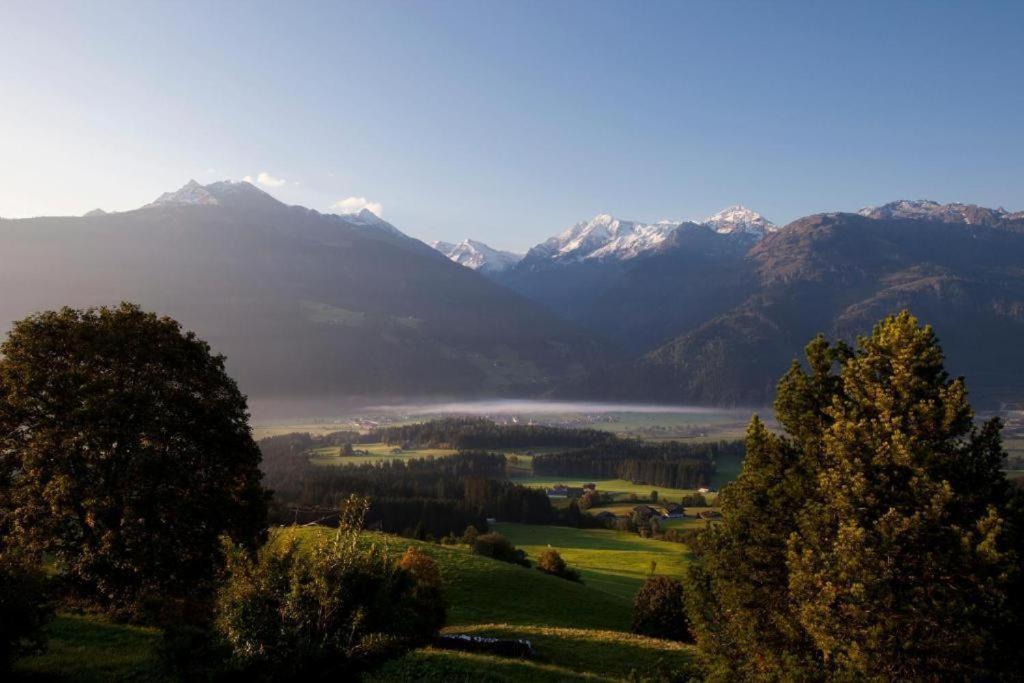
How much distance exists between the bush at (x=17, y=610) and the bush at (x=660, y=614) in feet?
134

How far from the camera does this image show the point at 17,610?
16625mm

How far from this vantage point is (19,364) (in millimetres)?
25875

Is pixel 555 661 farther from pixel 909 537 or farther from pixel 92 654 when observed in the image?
pixel 92 654

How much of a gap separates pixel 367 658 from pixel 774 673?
1412cm

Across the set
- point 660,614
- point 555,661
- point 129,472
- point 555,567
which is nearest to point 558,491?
point 555,567

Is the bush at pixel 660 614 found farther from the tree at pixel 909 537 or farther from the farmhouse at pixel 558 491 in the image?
the farmhouse at pixel 558 491

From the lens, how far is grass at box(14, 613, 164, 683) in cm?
2012

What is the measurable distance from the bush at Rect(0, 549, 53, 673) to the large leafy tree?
23.5m

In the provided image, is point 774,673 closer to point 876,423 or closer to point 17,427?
point 876,423

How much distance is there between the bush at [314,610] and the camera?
14.9 m

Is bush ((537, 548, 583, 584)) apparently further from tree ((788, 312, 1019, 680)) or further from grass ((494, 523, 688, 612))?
tree ((788, 312, 1019, 680))

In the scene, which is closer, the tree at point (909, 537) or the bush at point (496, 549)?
the tree at point (909, 537)

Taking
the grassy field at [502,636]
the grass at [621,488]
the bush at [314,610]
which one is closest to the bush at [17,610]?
the grassy field at [502,636]

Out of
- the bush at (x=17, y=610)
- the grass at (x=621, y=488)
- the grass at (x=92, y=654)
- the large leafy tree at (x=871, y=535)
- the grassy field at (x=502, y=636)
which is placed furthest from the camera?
the grass at (x=621, y=488)
